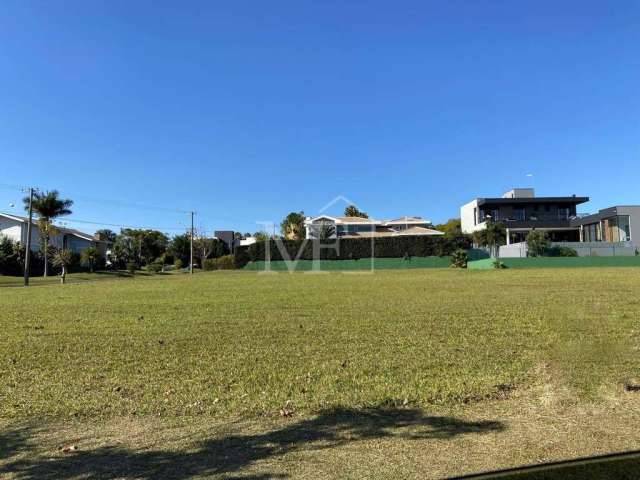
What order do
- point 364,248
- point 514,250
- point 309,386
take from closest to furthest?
point 309,386 < point 514,250 < point 364,248

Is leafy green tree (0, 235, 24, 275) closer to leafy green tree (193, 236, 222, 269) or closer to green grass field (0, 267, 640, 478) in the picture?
leafy green tree (193, 236, 222, 269)

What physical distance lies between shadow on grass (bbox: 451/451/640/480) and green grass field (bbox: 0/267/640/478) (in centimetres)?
56

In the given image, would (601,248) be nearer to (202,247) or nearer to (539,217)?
(539,217)

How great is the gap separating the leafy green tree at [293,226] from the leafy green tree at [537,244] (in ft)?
110

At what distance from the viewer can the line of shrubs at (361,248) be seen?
5523 centimetres

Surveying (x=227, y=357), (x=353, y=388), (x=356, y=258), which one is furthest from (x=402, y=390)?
(x=356, y=258)

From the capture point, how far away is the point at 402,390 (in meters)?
5.38

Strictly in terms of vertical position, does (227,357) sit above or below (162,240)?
below

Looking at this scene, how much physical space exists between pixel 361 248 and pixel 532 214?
21.9 metres

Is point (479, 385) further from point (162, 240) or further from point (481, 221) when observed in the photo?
point (162, 240)

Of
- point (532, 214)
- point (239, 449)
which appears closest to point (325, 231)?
point (532, 214)

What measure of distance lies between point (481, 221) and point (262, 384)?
6291cm

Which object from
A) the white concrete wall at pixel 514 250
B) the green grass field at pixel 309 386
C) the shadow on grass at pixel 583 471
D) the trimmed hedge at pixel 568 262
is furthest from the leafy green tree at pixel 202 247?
the shadow on grass at pixel 583 471

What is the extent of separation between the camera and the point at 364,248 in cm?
5962
